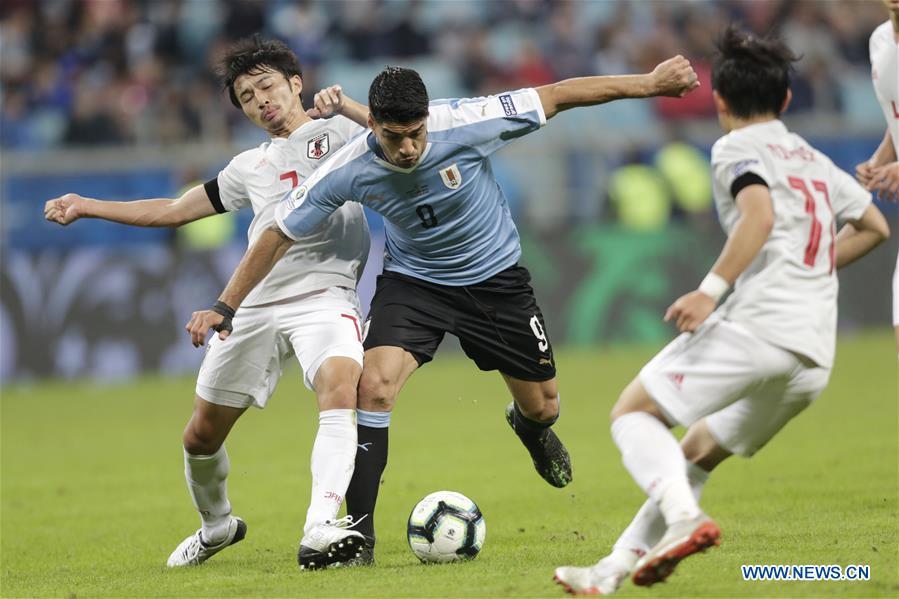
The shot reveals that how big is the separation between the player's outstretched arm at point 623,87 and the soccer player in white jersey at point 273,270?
102cm

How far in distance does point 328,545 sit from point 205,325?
1.14 meters

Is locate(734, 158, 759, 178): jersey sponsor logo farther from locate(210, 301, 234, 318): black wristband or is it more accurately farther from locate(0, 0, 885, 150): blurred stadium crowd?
locate(0, 0, 885, 150): blurred stadium crowd

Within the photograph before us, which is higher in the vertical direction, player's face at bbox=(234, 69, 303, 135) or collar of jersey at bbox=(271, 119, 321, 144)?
player's face at bbox=(234, 69, 303, 135)

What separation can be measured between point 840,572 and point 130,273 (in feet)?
39.1

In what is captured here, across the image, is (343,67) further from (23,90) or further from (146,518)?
(146,518)

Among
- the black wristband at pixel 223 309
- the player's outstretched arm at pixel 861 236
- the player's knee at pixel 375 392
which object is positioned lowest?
the player's knee at pixel 375 392

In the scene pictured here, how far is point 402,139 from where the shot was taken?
6277 millimetres

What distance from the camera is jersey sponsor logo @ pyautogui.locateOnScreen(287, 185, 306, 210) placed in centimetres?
655

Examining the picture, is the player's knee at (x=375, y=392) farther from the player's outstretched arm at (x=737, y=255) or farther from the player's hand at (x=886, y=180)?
the player's hand at (x=886, y=180)

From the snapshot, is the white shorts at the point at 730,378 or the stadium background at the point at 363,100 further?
the stadium background at the point at 363,100

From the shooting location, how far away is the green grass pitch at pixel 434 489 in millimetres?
6070

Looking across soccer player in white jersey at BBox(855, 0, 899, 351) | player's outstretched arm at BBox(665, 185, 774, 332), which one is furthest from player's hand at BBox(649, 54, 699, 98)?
player's outstretched arm at BBox(665, 185, 774, 332)

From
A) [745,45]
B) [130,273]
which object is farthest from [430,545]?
[130,273]

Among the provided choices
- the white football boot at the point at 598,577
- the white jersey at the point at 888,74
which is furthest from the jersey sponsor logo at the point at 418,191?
the white jersey at the point at 888,74
